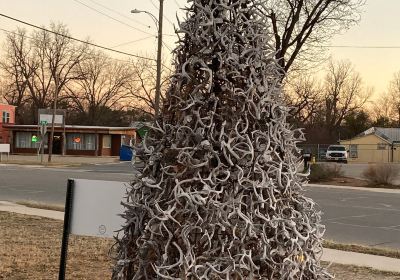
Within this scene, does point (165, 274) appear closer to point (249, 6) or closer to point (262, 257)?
point (262, 257)

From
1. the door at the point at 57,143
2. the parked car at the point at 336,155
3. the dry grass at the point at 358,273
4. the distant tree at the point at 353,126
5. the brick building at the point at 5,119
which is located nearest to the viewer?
the dry grass at the point at 358,273

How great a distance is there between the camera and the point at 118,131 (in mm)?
58125

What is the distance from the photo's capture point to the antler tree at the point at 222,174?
262 centimetres

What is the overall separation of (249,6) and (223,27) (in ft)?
0.71

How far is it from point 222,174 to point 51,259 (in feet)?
16.0

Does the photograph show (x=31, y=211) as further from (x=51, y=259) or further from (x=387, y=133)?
(x=387, y=133)

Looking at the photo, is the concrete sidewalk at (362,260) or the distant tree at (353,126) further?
the distant tree at (353,126)

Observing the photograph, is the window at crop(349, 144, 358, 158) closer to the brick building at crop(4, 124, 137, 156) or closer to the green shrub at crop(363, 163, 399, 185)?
the brick building at crop(4, 124, 137, 156)

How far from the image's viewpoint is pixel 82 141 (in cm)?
5788

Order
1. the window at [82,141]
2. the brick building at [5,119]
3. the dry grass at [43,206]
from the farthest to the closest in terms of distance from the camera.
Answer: the brick building at [5,119] → the window at [82,141] → the dry grass at [43,206]

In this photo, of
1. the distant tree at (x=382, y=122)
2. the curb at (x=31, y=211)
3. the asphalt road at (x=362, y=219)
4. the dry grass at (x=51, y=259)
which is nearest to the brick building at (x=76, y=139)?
the asphalt road at (x=362, y=219)

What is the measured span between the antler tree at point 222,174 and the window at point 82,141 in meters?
55.0

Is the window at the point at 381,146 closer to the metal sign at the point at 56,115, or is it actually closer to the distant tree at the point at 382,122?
the distant tree at the point at 382,122

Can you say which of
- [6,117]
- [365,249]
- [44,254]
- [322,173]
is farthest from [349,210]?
[6,117]
